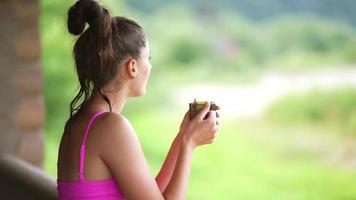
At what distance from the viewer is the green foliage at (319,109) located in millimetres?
9102

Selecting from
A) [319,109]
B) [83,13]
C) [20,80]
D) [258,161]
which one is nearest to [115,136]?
[83,13]

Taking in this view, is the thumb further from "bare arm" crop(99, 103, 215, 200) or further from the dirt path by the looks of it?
the dirt path

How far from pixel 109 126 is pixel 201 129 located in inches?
7.8

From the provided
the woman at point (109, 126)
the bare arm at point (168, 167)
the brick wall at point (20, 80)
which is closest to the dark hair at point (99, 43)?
the woman at point (109, 126)

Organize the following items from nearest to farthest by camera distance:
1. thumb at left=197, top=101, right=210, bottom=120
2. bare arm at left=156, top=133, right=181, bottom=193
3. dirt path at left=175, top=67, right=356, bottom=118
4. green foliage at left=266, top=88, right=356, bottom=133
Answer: thumb at left=197, top=101, right=210, bottom=120 → bare arm at left=156, top=133, right=181, bottom=193 → green foliage at left=266, top=88, right=356, bottom=133 → dirt path at left=175, top=67, right=356, bottom=118

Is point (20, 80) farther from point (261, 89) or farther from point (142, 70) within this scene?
point (261, 89)

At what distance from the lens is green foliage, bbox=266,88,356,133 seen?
9102 mm

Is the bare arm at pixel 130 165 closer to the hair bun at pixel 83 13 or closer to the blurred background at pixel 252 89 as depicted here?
the hair bun at pixel 83 13

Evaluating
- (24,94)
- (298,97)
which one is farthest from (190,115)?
(298,97)

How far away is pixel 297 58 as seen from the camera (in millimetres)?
9562

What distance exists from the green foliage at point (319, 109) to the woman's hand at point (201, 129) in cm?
774

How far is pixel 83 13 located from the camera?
58.8 inches

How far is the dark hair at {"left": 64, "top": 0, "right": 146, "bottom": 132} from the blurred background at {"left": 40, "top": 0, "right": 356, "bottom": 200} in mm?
7526

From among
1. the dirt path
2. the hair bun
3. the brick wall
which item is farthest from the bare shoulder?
the dirt path
